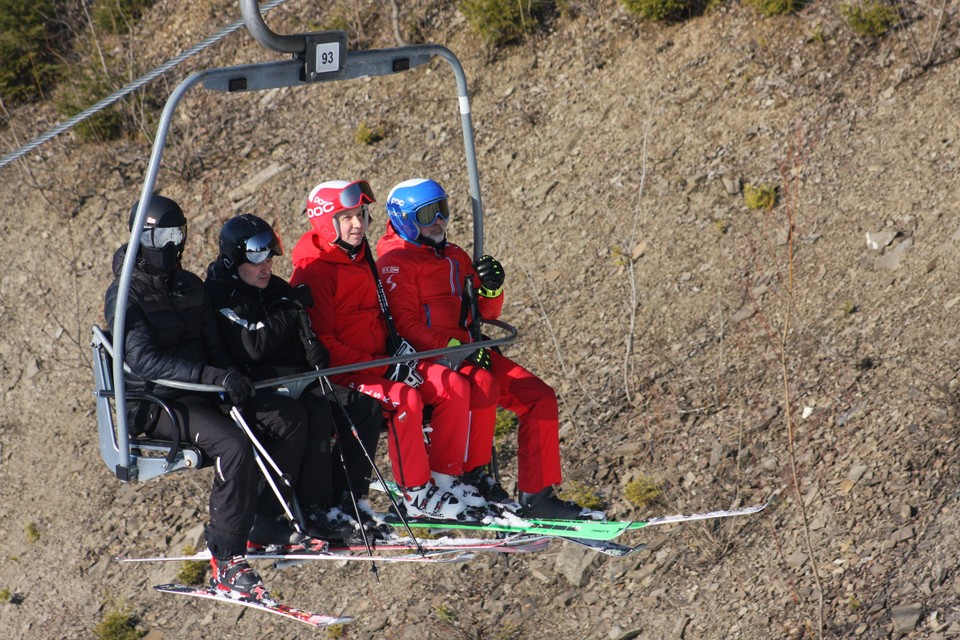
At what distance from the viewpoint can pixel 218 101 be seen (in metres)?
Result: 16.2

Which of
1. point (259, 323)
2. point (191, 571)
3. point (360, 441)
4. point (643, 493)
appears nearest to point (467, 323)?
point (360, 441)

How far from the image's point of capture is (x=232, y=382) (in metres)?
6.07

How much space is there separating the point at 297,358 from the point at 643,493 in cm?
482

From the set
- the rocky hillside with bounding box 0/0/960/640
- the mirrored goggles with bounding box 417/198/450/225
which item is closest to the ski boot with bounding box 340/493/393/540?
the mirrored goggles with bounding box 417/198/450/225

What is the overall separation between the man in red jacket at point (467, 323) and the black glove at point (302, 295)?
55 cm

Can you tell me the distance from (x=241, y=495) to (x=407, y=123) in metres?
8.77

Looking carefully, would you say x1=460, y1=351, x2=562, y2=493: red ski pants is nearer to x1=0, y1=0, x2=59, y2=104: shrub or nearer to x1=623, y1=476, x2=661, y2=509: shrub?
x1=623, y1=476, x2=661, y2=509: shrub

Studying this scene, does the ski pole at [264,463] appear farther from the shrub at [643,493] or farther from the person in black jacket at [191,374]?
the shrub at [643,493]

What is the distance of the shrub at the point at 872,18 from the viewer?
1262 centimetres

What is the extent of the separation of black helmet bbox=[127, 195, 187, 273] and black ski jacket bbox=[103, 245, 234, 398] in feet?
0.30

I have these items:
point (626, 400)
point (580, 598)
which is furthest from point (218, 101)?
point (580, 598)

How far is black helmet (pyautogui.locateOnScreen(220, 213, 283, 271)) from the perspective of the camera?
6.30 m

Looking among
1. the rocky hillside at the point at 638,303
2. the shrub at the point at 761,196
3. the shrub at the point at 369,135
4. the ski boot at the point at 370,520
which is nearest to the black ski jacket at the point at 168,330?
the ski boot at the point at 370,520

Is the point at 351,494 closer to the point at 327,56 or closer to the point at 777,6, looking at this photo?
the point at 327,56
